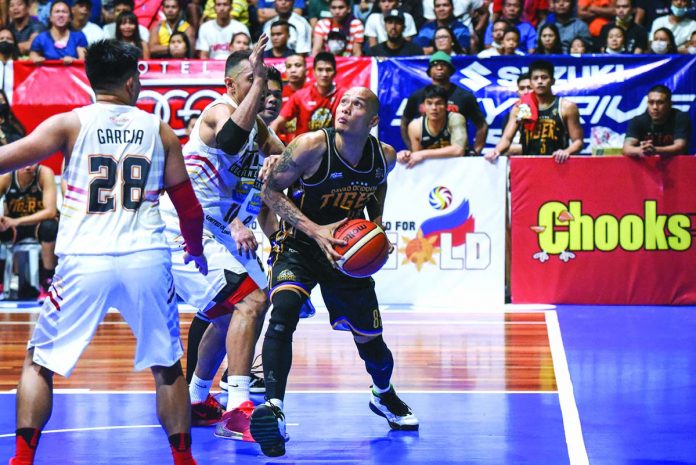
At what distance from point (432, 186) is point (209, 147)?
5.83m

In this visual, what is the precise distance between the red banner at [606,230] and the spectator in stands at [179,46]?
4.71m

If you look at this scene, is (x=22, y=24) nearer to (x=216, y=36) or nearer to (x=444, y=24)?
(x=216, y=36)

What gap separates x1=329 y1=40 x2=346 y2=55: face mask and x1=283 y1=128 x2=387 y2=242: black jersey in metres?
7.70

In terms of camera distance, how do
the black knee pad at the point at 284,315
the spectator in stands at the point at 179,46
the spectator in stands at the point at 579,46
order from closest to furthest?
the black knee pad at the point at 284,315 < the spectator in stands at the point at 579,46 < the spectator in stands at the point at 179,46

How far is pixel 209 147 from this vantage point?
668 centimetres

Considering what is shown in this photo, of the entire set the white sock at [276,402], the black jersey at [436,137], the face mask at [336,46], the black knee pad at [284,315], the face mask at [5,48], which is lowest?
the white sock at [276,402]

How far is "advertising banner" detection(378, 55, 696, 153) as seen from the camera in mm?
13086

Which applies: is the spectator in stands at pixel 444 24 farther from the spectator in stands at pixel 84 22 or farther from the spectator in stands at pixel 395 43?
→ the spectator in stands at pixel 84 22

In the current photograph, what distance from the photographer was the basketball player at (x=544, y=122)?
479 inches

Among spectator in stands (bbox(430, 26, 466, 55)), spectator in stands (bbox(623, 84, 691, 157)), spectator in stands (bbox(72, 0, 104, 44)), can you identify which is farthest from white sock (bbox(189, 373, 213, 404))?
spectator in stands (bbox(72, 0, 104, 44))

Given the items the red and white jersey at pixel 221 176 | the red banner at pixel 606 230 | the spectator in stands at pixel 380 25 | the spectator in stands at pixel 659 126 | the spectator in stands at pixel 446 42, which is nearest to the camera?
the red and white jersey at pixel 221 176

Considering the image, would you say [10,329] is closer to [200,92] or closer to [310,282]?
[200,92]

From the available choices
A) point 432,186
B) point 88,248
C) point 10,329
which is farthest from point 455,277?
point 88,248

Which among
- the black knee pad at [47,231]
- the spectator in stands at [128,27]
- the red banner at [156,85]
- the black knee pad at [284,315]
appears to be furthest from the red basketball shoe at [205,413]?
the spectator in stands at [128,27]
